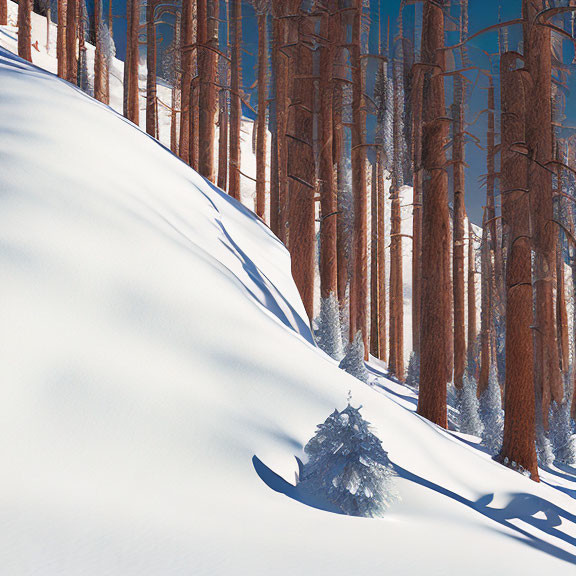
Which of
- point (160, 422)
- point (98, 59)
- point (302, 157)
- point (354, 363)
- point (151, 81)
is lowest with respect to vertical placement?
point (354, 363)

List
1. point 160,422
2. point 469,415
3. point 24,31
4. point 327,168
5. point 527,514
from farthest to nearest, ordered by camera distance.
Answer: point 24,31 < point 327,168 < point 469,415 < point 527,514 < point 160,422

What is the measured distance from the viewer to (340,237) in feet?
54.7

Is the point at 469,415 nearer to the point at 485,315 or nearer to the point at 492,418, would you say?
the point at 492,418

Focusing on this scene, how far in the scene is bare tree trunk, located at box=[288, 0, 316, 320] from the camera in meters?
8.60

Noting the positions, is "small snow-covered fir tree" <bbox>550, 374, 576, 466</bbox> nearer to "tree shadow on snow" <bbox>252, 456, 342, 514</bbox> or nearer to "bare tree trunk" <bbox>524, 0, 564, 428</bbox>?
"bare tree trunk" <bbox>524, 0, 564, 428</bbox>

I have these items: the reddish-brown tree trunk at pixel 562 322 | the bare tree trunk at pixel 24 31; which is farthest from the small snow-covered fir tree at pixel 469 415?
the bare tree trunk at pixel 24 31

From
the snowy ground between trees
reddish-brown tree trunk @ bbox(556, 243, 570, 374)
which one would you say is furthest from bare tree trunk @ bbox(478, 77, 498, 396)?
the snowy ground between trees

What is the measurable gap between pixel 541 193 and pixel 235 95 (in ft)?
28.8

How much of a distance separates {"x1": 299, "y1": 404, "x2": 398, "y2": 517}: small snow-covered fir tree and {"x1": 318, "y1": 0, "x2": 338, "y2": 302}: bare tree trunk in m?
8.19

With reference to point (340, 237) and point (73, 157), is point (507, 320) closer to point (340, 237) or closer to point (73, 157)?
point (73, 157)

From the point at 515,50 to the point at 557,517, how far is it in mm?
5968

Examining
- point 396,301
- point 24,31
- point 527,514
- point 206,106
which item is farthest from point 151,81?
point 527,514

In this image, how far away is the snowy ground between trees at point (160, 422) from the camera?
1.94 meters

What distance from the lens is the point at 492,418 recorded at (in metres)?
10.6
